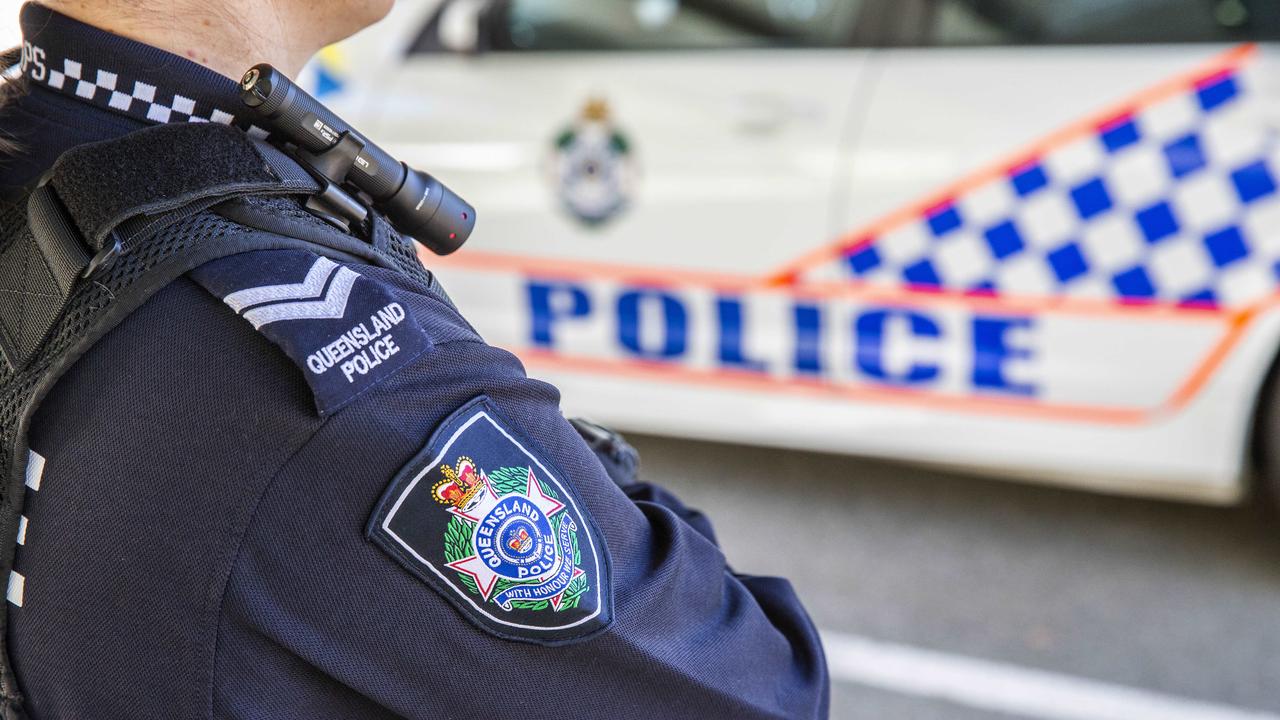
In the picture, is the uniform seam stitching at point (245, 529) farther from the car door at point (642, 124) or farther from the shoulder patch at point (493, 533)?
the car door at point (642, 124)

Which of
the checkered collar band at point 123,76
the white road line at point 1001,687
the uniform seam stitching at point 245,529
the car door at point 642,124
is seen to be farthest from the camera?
the car door at point 642,124

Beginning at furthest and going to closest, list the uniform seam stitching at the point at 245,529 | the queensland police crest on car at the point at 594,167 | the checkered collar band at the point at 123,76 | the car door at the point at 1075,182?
the queensland police crest on car at the point at 594,167
the car door at the point at 1075,182
the checkered collar band at the point at 123,76
the uniform seam stitching at the point at 245,529

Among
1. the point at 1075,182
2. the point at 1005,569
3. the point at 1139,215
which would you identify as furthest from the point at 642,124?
the point at 1005,569

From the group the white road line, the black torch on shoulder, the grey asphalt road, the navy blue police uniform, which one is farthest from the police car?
the navy blue police uniform

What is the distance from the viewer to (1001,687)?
2568 millimetres

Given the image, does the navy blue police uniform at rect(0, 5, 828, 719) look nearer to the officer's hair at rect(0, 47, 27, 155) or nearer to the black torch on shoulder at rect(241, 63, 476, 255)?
the black torch on shoulder at rect(241, 63, 476, 255)

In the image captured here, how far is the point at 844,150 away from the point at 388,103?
1286 mm

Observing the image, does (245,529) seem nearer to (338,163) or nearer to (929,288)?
(338,163)

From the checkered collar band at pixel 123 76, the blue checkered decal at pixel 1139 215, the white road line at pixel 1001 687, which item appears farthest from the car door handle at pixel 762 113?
the checkered collar band at pixel 123 76

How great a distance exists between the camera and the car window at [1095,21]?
263 centimetres

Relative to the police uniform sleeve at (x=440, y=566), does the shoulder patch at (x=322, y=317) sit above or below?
above

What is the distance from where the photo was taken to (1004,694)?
254 cm

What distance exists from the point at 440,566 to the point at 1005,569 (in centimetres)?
247

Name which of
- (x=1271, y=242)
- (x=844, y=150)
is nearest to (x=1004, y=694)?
(x=1271, y=242)
